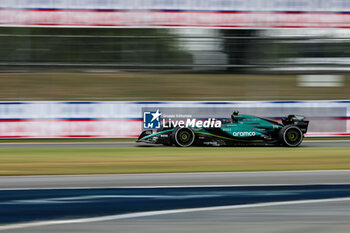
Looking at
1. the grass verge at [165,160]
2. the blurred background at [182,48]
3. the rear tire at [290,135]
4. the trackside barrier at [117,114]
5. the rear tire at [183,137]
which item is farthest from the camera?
the blurred background at [182,48]

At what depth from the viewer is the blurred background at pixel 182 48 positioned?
15141 mm

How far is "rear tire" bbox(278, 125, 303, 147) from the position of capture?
39.0 feet

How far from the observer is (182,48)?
1580 centimetres

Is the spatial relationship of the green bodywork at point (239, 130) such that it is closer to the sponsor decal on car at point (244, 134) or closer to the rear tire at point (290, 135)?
the sponsor decal on car at point (244, 134)

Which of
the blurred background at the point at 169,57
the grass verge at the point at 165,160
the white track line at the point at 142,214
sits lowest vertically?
the white track line at the point at 142,214

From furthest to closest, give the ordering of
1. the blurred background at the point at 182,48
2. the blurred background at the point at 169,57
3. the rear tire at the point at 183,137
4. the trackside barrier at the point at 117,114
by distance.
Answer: the blurred background at the point at 182,48
the blurred background at the point at 169,57
the trackside barrier at the point at 117,114
the rear tire at the point at 183,137

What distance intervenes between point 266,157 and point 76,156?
360cm

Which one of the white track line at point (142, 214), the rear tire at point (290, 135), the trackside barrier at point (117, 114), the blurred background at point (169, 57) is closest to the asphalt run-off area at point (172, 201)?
the white track line at point (142, 214)

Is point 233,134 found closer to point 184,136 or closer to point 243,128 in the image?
point 243,128

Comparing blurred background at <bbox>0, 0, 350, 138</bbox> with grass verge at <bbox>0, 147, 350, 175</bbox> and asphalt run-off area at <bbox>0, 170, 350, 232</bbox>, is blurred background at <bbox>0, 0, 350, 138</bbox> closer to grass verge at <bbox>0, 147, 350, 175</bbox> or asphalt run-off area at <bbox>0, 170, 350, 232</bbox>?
grass verge at <bbox>0, 147, 350, 175</bbox>

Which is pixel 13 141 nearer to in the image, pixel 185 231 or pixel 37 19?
pixel 37 19

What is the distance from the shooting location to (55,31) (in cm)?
1552

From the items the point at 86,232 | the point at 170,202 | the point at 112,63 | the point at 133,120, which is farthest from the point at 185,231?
the point at 112,63

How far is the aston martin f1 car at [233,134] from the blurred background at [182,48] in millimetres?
3115
